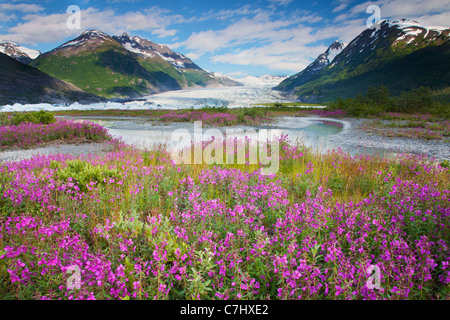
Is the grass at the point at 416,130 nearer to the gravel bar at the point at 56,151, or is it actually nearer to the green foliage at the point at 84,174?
the green foliage at the point at 84,174

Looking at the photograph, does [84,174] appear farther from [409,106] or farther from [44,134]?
[409,106]

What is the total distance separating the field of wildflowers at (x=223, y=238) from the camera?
2.26 metres

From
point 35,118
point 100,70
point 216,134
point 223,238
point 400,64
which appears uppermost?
point 100,70

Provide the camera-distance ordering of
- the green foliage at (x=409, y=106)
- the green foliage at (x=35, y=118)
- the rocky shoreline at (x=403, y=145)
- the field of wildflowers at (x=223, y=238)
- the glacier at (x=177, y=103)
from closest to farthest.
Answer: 1. the field of wildflowers at (x=223, y=238)
2. the rocky shoreline at (x=403, y=145)
3. the green foliage at (x=35, y=118)
4. the green foliage at (x=409, y=106)
5. the glacier at (x=177, y=103)

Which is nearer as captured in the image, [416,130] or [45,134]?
[45,134]

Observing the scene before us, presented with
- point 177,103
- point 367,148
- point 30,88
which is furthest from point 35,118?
point 30,88

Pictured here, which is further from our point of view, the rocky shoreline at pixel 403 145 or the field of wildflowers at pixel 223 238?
the rocky shoreline at pixel 403 145

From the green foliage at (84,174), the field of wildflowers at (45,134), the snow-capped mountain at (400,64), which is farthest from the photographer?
the snow-capped mountain at (400,64)

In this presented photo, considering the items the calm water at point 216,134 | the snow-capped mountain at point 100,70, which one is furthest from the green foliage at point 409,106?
the snow-capped mountain at point 100,70

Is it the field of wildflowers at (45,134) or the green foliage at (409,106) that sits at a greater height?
the green foliage at (409,106)

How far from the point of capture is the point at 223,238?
133 inches

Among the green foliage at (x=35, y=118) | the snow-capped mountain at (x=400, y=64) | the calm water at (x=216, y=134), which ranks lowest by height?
the calm water at (x=216, y=134)
